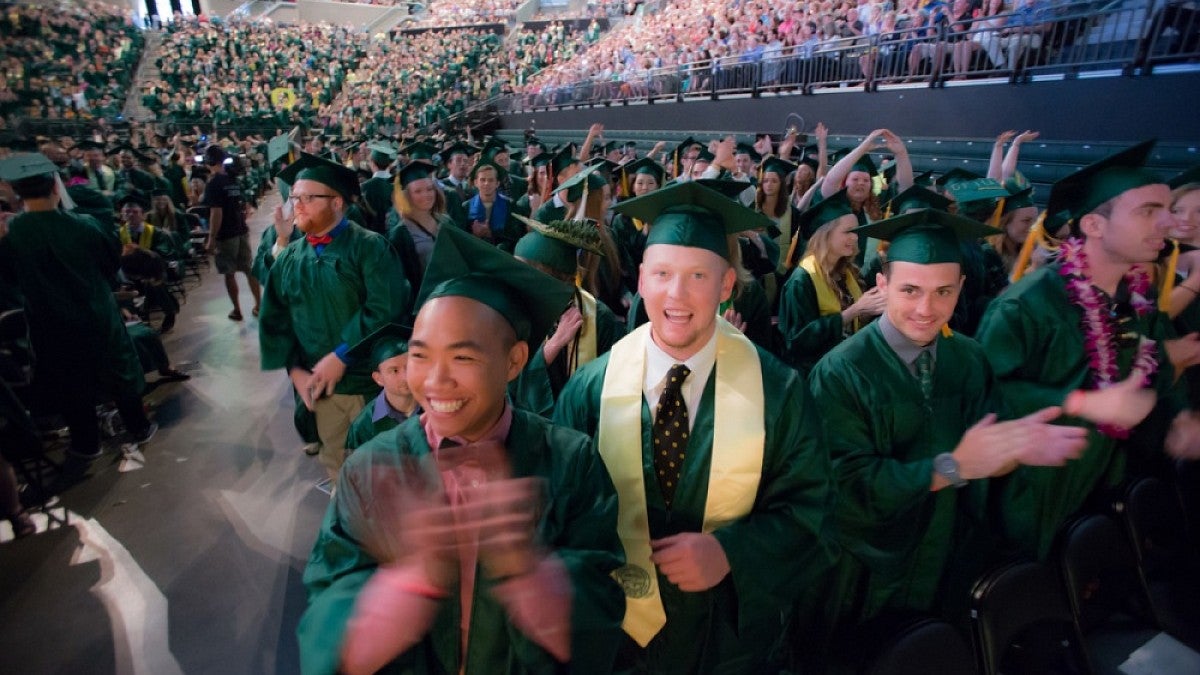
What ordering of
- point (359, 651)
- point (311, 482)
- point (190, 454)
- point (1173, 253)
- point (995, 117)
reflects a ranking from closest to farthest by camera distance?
point (359, 651), point (1173, 253), point (311, 482), point (190, 454), point (995, 117)

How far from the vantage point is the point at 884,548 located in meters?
2.05

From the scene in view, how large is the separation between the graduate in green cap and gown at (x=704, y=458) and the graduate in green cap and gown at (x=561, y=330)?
2.63 feet

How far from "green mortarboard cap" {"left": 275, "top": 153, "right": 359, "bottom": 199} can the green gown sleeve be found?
2.55 m

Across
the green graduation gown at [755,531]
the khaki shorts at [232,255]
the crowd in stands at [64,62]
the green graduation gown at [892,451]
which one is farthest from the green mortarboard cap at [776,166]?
the crowd in stands at [64,62]

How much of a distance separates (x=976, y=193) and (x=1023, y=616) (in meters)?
2.79

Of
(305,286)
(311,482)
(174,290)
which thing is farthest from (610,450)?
(174,290)

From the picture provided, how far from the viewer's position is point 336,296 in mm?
3213

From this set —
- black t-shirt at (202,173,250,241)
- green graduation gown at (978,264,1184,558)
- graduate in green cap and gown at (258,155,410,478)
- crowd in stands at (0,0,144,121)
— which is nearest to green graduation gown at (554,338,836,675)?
green graduation gown at (978,264,1184,558)

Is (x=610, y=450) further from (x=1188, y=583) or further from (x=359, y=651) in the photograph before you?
(x=1188, y=583)

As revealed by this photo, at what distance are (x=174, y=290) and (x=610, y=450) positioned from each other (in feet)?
32.2

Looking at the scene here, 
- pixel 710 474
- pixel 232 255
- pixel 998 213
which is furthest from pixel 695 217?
pixel 232 255

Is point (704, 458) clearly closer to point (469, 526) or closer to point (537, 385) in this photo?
point (469, 526)

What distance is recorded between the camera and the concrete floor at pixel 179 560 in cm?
284

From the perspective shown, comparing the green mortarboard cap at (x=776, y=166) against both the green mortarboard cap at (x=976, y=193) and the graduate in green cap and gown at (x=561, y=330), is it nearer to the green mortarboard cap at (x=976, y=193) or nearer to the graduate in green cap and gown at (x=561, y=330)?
the green mortarboard cap at (x=976, y=193)
